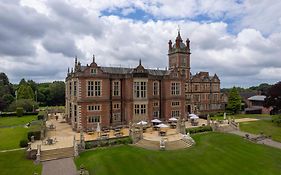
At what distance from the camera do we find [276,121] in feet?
149

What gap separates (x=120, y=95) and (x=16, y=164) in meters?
20.5

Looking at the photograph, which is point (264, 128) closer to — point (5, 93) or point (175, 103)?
point (175, 103)

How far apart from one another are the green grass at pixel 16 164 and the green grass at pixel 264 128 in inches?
1320

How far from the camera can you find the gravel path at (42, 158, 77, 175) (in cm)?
2136

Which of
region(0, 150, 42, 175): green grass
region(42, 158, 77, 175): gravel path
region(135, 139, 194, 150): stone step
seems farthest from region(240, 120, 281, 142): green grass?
region(0, 150, 42, 175): green grass

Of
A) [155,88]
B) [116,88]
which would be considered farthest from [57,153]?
[155,88]

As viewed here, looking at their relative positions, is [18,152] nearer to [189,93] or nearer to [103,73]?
[103,73]

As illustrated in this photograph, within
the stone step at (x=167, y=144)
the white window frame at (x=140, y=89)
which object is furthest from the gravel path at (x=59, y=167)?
the white window frame at (x=140, y=89)

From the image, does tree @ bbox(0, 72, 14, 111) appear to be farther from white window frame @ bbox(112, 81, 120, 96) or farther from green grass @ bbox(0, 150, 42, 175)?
green grass @ bbox(0, 150, 42, 175)

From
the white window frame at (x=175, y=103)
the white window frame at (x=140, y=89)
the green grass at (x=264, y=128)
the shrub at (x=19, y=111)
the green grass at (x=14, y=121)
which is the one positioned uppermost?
the white window frame at (x=140, y=89)

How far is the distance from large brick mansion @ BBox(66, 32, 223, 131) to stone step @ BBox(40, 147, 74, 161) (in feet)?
31.0

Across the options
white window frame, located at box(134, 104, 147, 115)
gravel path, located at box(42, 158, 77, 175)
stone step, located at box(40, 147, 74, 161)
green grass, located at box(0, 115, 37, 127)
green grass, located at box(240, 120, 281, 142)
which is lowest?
gravel path, located at box(42, 158, 77, 175)

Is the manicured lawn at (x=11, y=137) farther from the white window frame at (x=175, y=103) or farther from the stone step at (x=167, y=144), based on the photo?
the white window frame at (x=175, y=103)

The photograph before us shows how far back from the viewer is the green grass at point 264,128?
38625 millimetres
